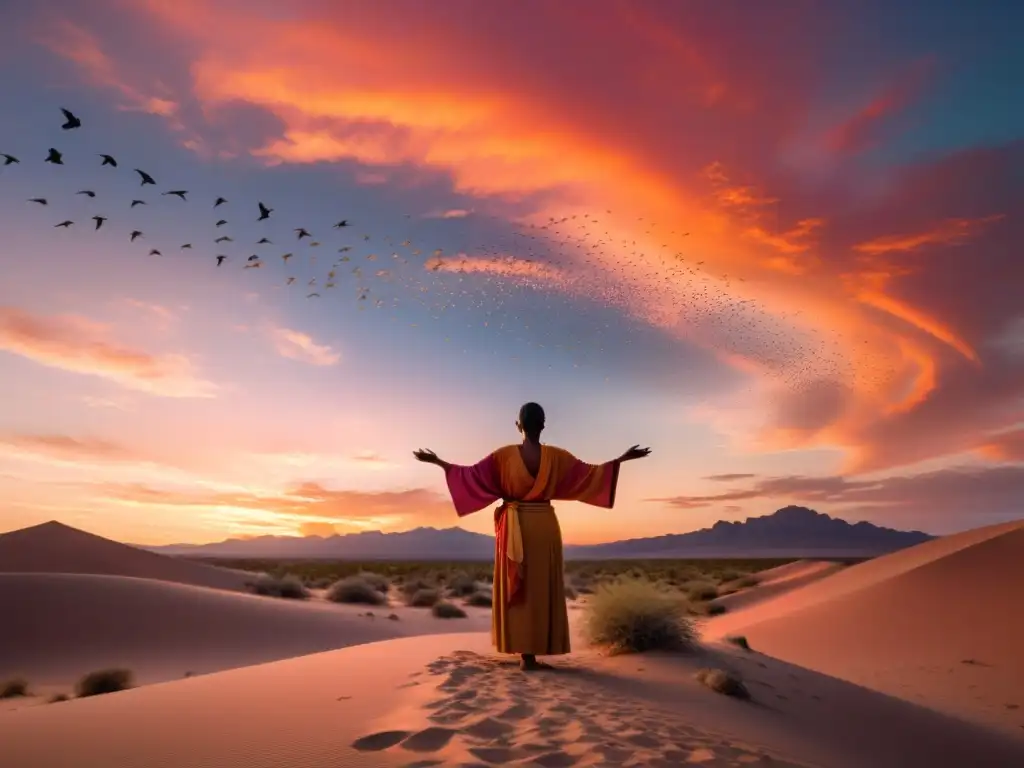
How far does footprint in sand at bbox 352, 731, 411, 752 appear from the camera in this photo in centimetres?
550

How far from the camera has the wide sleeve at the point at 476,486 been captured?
887 centimetres

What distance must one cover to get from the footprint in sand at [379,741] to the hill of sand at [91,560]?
35283 millimetres

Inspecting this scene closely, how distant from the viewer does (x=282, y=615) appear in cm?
2236

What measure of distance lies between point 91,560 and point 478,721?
42.2 m

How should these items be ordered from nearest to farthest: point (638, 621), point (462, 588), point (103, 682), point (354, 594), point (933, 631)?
1. point (638, 621)
2. point (103, 682)
3. point (933, 631)
4. point (354, 594)
5. point (462, 588)

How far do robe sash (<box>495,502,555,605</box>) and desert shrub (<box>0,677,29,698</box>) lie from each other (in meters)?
10.4

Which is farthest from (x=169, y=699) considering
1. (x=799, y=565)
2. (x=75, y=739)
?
(x=799, y=565)

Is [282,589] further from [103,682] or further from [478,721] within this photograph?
[478,721]

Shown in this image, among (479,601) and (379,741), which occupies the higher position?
(479,601)

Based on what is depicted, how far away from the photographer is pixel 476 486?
8875mm

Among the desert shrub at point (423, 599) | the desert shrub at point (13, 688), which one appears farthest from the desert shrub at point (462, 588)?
the desert shrub at point (13, 688)

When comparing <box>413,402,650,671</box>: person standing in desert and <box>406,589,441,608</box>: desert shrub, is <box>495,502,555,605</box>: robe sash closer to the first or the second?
<box>413,402,650,671</box>: person standing in desert

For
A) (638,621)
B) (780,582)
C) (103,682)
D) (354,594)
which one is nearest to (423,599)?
(354,594)

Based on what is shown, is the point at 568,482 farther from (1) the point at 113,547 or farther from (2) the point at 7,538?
(2) the point at 7,538
